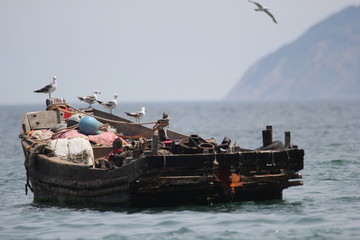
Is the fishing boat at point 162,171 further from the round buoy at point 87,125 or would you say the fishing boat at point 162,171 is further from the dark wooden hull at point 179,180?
the round buoy at point 87,125

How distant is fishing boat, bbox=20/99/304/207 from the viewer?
16281 millimetres

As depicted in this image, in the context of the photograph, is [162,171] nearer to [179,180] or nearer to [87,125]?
[179,180]

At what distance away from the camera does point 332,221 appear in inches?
621

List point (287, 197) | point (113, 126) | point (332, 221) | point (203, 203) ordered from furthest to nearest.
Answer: point (113, 126), point (287, 197), point (203, 203), point (332, 221)

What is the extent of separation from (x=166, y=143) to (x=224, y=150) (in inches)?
58.1

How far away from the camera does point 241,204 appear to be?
686 inches

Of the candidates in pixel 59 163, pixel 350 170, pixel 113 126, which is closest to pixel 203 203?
pixel 59 163

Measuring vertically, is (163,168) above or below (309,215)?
above

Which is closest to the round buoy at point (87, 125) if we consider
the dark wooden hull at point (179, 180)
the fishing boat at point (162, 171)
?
the fishing boat at point (162, 171)

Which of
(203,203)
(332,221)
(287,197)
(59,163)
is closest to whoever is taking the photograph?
(332,221)

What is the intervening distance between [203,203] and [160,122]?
11.0 feet

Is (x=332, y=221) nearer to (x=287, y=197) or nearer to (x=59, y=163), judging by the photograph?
(x=287, y=197)

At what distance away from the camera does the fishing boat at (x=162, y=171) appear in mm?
16281

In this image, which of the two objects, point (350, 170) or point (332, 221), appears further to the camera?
point (350, 170)
